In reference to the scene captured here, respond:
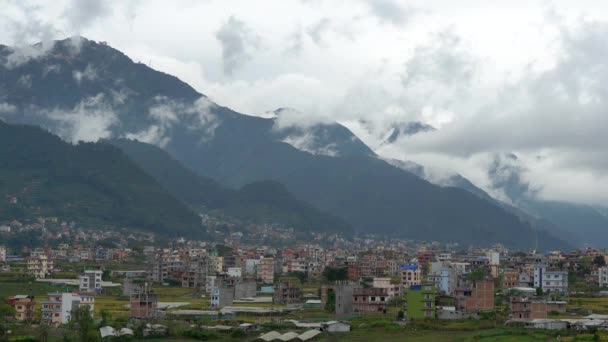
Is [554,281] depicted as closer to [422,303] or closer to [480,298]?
[480,298]

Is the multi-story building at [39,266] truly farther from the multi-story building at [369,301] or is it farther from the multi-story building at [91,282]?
the multi-story building at [369,301]

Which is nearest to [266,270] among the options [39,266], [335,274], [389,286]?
[335,274]

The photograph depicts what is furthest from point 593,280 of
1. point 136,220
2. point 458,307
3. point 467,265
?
point 136,220

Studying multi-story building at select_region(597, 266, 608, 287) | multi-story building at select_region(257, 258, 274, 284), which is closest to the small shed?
multi-story building at select_region(597, 266, 608, 287)

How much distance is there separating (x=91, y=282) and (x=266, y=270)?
27.6 m

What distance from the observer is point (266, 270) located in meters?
123

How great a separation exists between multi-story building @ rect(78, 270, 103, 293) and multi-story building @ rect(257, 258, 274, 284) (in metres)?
23.9

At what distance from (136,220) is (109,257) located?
49.5 meters

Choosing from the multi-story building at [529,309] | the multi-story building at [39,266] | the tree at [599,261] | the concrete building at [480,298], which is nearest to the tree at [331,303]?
the concrete building at [480,298]

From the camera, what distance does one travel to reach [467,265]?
124875 millimetres

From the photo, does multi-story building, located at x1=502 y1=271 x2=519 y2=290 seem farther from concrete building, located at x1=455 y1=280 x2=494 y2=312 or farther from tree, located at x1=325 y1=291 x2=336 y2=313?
tree, located at x1=325 y1=291 x2=336 y2=313

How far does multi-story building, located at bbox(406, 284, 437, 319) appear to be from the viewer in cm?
7394

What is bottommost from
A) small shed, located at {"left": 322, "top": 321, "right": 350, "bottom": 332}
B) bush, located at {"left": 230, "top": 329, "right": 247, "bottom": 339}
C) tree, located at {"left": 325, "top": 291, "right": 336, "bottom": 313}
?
bush, located at {"left": 230, "top": 329, "right": 247, "bottom": 339}

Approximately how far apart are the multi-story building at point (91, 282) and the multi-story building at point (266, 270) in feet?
78.4
